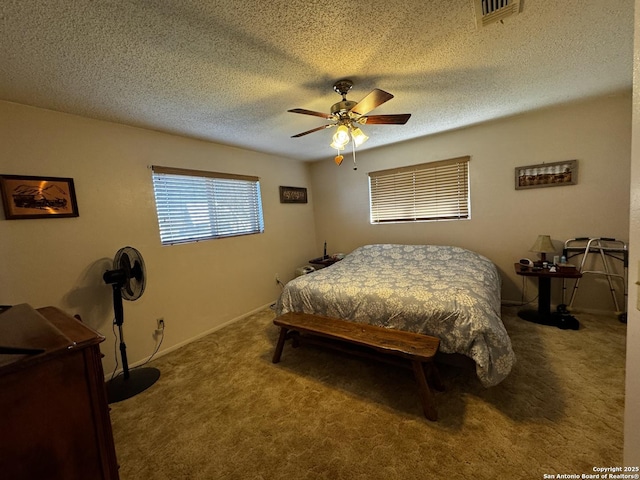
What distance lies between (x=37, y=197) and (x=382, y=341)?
2.86 m

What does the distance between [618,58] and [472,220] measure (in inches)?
75.4

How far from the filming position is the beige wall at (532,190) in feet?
8.76

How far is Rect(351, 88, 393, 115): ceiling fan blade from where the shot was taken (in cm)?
159

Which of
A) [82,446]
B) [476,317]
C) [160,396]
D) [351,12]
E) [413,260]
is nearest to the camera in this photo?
[82,446]

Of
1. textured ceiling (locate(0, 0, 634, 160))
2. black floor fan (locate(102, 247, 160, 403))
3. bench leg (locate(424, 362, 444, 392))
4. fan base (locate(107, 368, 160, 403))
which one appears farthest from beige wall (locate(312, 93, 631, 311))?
fan base (locate(107, 368, 160, 403))

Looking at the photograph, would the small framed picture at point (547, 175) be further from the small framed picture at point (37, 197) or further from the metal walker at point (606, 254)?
the small framed picture at point (37, 197)

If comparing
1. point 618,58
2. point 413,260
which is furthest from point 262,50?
point 413,260

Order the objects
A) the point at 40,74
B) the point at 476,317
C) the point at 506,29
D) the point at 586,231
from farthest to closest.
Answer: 1. the point at 586,231
2. the point at 476,317
3. the point at 40,74
4. the point at 506,29

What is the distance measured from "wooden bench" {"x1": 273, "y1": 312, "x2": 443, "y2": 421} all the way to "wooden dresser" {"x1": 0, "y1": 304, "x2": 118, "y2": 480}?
Answer: 4.62ft

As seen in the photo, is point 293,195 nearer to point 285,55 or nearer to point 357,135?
point 357,135

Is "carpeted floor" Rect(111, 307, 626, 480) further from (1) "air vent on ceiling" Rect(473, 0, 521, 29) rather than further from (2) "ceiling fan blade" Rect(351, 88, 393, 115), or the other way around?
(1) "air vent on ceiling" Rect(473, 0, 521, 29)

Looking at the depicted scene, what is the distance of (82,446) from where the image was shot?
891 millimetres

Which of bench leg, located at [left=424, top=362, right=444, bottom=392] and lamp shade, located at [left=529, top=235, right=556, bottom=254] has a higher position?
lamp shade, located at [left=529, top=235, right=556, bottom=254]

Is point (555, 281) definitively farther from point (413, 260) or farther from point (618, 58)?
point (618, 58)
